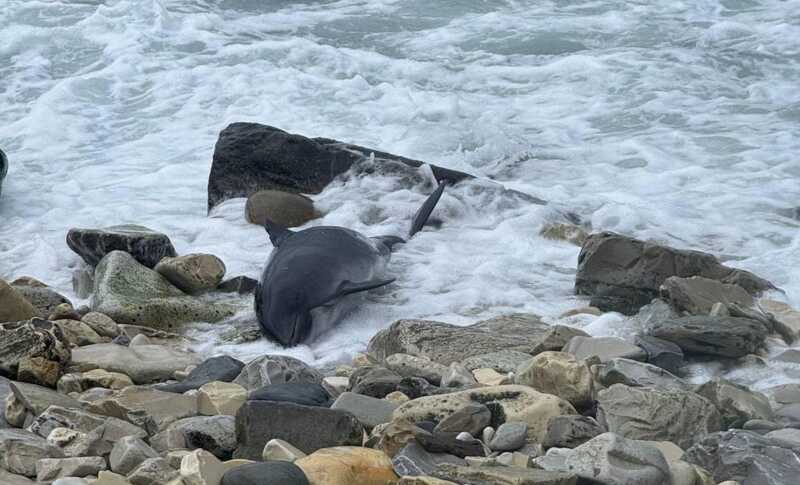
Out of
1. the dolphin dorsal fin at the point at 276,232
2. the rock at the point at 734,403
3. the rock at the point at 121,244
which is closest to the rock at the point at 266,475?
the rock at the point at 734,403

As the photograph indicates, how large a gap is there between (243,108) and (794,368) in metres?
6.62

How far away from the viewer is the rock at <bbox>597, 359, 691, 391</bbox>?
16.3ft

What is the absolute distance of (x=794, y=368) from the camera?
18.1 feet

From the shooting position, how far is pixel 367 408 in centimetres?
450

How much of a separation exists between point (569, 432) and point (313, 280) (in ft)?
7.76

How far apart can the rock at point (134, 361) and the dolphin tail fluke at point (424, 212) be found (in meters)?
2.35

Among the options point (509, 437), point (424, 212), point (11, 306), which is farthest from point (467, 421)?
point (424, 212)

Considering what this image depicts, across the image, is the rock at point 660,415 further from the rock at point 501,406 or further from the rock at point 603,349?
the rock at point 603,349

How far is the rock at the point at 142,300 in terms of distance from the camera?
6.53m

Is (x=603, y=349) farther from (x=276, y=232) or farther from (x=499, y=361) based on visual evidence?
(x=276, y=232)

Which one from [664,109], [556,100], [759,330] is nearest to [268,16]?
[556,100]

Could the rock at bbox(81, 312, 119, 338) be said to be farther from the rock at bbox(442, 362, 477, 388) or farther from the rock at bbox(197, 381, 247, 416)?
the rock at bbox(442, 362, 477, 388)

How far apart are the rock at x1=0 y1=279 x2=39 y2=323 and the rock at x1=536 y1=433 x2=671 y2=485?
3.04m

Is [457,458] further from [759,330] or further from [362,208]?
[362,208]
